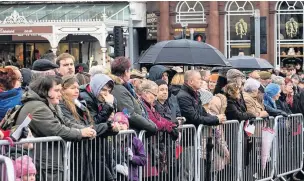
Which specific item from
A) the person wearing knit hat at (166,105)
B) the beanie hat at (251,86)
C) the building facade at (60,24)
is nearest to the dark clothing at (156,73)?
the person wearing knit hat at (166,105)

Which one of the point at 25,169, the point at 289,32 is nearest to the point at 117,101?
the point at 25,169

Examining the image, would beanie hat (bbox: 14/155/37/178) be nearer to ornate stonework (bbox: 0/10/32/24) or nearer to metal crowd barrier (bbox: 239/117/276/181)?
metal crowd barrier (bbox: 239/117/276/181)

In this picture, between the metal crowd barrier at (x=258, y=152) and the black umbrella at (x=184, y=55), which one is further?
the black umbrella at (x=184, y=55)

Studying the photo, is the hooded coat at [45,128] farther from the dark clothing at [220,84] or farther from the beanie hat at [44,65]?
the dark clothing at [220,84]

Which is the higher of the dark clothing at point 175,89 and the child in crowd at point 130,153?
the dark clothing at point 175,89

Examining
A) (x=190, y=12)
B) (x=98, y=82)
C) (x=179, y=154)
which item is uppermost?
(x=190, y=12)

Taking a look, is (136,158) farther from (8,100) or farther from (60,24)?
(60,24)

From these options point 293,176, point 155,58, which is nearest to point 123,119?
point 155,58

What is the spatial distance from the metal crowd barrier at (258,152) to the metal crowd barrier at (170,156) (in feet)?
5.21

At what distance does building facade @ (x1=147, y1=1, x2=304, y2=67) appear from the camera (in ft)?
156

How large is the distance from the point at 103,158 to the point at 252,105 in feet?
16.9

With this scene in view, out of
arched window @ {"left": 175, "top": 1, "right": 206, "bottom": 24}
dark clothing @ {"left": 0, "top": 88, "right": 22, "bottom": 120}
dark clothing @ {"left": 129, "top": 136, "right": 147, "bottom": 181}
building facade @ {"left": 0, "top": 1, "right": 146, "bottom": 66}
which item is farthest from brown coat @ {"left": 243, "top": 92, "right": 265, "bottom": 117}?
arched window @ {"left": 175, "top": 1, "right": 206, "bottom": 24}

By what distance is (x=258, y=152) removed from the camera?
46.0 feet

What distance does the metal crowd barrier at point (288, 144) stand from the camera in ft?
48.9
